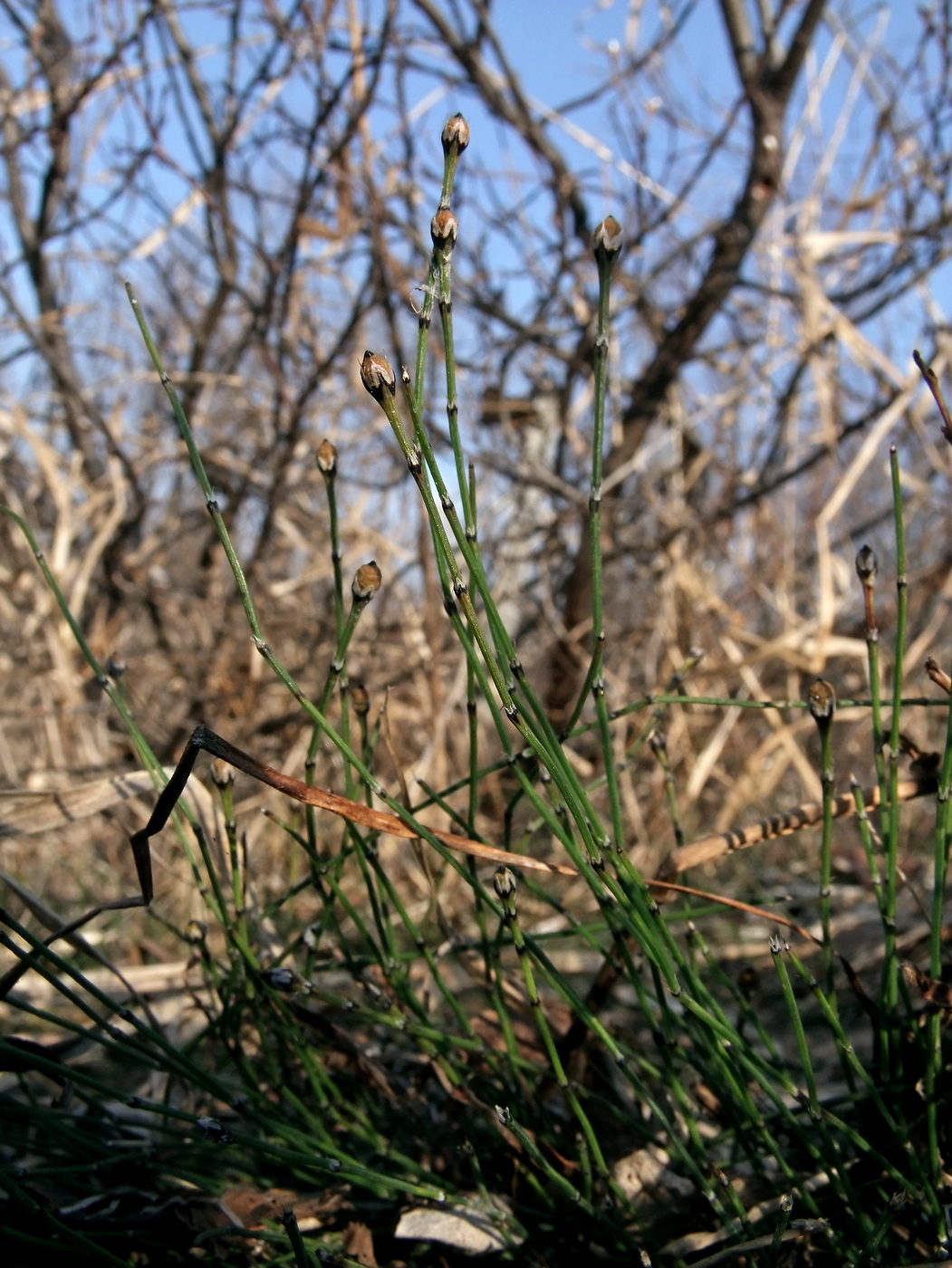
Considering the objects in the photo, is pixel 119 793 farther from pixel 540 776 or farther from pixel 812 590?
pixel 812 590

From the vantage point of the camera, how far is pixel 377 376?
0.50 m

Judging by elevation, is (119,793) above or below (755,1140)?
above

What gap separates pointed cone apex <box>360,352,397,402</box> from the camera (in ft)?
1.65

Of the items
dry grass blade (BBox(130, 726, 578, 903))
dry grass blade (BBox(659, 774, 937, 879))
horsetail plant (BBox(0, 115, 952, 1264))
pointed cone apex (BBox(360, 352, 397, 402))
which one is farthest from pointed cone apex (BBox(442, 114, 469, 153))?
dry grass blade (BBox(659, 774, 937, 879))

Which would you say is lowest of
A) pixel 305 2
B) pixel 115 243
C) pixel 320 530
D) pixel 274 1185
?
pixel 274 1185

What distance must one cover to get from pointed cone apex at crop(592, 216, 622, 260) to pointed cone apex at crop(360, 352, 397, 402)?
140 millimetres

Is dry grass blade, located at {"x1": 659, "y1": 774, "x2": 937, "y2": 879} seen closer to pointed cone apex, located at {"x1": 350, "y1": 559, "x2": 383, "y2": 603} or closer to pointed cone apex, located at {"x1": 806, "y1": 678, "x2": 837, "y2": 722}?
pointed cone apex, located at {"x1": 806, "y1": 678, "x2": 837, "y2": 722}

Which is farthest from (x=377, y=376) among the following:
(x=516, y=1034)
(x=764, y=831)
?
(x=516, y=1034)

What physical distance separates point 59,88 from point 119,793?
108 inches

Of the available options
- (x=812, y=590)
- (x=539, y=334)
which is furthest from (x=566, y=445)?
(x=812, y=590)

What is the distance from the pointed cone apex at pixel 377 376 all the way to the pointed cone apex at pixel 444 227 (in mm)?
75

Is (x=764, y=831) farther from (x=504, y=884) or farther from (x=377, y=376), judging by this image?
(x=377, y=376)

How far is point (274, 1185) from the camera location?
2.76ft

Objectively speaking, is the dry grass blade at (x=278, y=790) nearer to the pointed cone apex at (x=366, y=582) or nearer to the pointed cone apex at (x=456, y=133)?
the pointed cone apex at (x=366, y=582)
